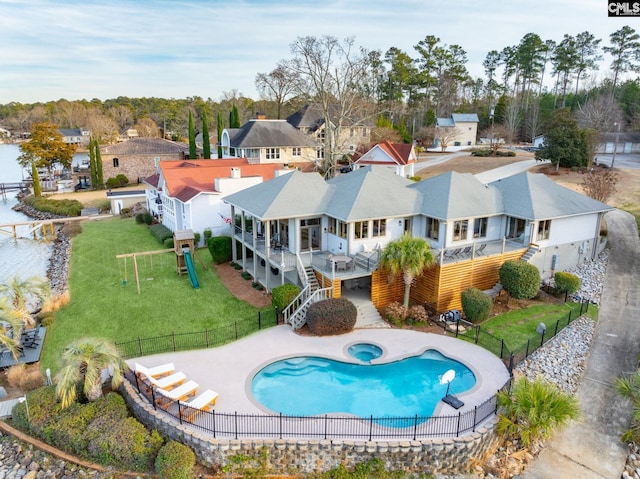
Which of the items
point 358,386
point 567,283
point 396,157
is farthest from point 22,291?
point 396,157

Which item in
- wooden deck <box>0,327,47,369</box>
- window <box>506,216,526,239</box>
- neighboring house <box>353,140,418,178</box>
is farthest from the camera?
neighboring house <box>353,140,418,178</box>

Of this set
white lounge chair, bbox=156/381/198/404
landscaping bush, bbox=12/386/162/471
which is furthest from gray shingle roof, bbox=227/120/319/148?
landscaping bush, bbox=12/386/162/471

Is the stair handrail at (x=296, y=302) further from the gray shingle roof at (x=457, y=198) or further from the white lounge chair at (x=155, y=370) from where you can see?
the gray shingle roof at (x=457, y=198)

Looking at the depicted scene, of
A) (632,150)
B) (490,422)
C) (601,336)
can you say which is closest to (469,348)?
(490,422)

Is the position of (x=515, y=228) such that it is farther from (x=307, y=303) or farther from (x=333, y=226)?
(x=307, y=303)

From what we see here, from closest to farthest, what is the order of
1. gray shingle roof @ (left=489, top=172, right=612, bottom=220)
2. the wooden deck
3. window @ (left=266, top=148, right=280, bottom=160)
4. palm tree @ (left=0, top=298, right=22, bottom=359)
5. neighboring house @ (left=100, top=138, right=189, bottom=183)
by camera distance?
palm tree @ (left=0, top=298, right=22, bottom=359)
the wooden deck
gray shingle roof @ (left=489, top=172, right=612, bottom=220)
window @ (left=266, top=148, right=280, bottom=160)
neighboring house @ (left=100, top=138, right=189, bottom=183)

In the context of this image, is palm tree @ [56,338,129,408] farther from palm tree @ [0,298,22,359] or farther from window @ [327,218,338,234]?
window @ [327,218,338,234]

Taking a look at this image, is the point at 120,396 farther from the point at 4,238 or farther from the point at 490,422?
the point at 4,238
